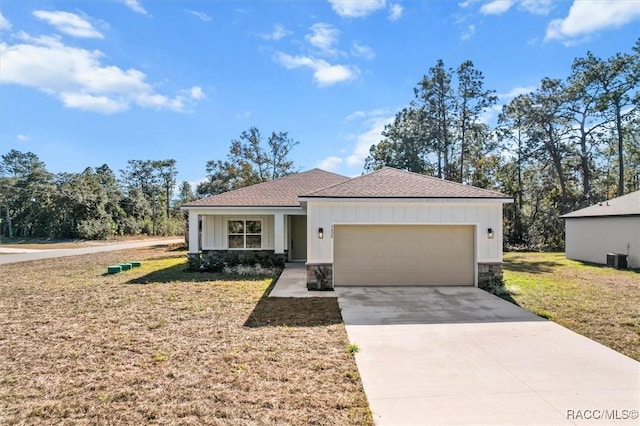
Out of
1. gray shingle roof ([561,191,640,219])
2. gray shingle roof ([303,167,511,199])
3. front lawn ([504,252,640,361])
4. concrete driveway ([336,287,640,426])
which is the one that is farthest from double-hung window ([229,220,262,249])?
gray shingle roof ([561,191,640,219])

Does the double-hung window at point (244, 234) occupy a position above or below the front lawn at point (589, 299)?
above

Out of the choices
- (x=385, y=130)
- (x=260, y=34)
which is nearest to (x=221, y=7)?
(x=260, y=34)

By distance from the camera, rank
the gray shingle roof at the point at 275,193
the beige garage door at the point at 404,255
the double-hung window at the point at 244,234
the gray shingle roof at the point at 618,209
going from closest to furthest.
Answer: the beige garage door at the point at 404,255, the gray shingle roof at the point at 618,209, the gray shingle roof at the point at 275,193, the double-hung window at the point at 244,234

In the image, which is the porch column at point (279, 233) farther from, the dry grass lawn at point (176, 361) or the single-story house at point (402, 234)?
the dry grass lawn at point (176, 361)

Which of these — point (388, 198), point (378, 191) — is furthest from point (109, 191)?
point (388, 198)

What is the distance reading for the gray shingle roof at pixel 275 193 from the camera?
14656 mm

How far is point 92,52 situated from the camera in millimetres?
12617

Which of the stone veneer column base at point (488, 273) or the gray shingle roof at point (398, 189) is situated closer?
the gray shingle roof at point (398, 189)

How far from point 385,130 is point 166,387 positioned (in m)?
30.9

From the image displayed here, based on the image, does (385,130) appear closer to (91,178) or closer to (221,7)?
(221,7)

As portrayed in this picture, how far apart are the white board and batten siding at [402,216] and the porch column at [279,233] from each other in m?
5.02

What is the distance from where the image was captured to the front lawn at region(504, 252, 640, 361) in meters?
5.96

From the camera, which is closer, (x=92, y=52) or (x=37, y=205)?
(x=92, y=52)

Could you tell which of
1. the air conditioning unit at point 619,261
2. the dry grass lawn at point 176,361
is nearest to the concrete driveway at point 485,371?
the dry grass lawn at point 176,361
